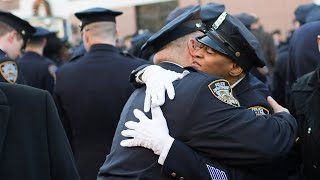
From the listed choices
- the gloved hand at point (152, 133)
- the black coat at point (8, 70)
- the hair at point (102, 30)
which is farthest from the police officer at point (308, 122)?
the black coat at point (8, 70)

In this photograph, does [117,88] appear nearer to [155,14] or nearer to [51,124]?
[51,124]

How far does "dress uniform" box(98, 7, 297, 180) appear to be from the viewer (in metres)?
2.21

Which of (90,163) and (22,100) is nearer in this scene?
(22,100)

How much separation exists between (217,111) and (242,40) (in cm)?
48

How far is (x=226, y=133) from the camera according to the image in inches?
86.8

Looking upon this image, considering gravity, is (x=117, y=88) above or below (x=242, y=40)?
below

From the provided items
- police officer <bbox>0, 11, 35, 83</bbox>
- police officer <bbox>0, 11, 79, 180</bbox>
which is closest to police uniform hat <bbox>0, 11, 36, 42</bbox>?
police officer <bbox>0, 11, 35, 83</bbox>

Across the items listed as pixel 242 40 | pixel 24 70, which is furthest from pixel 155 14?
pixel 242 40

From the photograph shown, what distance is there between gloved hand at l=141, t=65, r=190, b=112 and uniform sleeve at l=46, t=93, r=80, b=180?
0.44m

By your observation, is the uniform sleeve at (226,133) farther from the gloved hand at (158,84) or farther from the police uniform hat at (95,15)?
the police uniform hat at (95,15)

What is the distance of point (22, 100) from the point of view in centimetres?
196

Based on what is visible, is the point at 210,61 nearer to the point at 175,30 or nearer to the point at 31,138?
the point at 175,30

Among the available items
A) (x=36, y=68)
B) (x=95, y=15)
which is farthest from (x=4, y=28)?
(x=36, y=68)

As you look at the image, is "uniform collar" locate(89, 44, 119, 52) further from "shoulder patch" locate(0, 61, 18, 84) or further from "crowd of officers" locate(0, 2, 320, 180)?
"shoulder patch" locate(0, 61, 18, 84)
